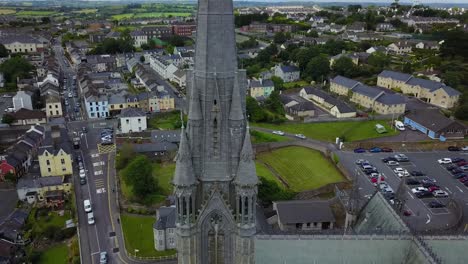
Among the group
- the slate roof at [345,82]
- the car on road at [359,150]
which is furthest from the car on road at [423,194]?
the slate roof at [345,82]

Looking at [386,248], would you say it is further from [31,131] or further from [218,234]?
[31,131]

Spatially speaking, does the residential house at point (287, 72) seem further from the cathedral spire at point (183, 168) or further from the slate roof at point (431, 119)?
the cathedral spire at point (183, 168)

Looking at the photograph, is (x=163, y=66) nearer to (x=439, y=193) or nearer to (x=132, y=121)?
(x=132, y=121)

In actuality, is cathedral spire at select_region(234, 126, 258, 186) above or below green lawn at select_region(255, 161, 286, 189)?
above

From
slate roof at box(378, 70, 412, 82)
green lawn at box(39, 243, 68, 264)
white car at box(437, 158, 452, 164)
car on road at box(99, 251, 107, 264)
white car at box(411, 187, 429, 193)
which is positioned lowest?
green lawn at box(39, 243, 68, 264)

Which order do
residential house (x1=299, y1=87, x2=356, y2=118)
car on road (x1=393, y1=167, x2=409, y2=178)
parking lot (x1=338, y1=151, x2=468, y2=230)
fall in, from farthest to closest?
1. residential house (x1=299, y1=87, x2=356, y2=118)
2. car on road (x1=393, y1=167, x2=409, y2=178)
3. parking lot (x1=338, y1=151, x2=468, y2=230)

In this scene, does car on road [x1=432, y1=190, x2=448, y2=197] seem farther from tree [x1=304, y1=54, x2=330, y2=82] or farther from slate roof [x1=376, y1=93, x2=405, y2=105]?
tree [x1=304, y1=54, x2=330, y2=82]

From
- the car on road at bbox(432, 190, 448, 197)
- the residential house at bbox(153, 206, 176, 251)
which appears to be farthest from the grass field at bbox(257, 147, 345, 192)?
the residential house at bbox(153, 206, 176, 251)
